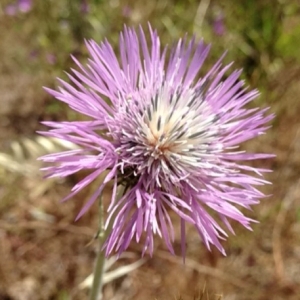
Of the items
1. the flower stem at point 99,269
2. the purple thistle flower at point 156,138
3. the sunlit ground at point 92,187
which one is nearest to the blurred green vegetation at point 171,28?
the sunlit ground at point 92,187

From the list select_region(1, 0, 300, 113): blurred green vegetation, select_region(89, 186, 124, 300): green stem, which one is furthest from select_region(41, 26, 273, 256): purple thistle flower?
select_region(1, 0, 300, 113): blurred green vegetation

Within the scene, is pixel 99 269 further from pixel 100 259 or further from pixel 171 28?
pixel 171 28

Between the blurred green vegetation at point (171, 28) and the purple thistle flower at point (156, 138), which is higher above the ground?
the blurred green vegetation at point (171, 28)

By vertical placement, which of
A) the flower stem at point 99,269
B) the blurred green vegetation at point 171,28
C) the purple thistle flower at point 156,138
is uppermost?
the blurred green vegetation at point 171,28

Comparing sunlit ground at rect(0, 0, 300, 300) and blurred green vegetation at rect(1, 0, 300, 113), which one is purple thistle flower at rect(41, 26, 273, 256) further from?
blurred green vegetation at rect(1, 0, 300, 113)

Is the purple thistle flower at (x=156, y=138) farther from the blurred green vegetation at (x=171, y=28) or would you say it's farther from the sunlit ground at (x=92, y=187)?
the blurred green vegetation at (x=171, y=28)

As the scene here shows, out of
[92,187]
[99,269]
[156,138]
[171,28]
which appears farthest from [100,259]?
[171,28]
